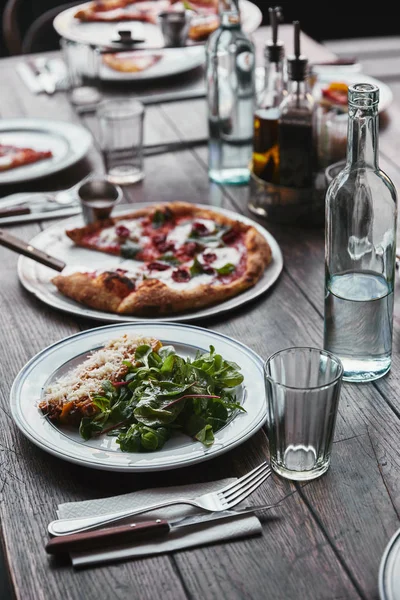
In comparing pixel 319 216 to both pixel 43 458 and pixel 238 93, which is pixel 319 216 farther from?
pixel 43 458

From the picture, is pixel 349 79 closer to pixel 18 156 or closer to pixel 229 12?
pixel 229 12

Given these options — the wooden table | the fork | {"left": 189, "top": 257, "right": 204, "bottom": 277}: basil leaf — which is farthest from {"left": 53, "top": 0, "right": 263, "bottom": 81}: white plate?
the fork

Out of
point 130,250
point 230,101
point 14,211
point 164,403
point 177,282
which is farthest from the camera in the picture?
point 230,101

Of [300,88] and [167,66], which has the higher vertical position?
[300,88]

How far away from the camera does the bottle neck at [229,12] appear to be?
6.51 ft

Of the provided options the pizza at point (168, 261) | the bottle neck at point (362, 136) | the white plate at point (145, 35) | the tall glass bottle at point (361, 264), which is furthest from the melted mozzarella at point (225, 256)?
the white plate at point (145, 35)

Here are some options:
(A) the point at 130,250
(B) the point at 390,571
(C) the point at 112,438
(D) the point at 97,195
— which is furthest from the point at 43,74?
(B) the point at 390,571

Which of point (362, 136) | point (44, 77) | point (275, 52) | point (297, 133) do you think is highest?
point (362, 136)

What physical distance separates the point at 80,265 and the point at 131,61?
4.53 ft

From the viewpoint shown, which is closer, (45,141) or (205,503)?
(205,503)

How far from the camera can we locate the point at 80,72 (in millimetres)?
2730

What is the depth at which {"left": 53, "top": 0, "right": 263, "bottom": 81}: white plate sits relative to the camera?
110 inches

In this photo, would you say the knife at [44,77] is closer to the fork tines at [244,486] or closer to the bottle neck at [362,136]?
the bottle neck at [362,136]

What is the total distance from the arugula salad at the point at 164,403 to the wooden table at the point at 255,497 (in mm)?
51
